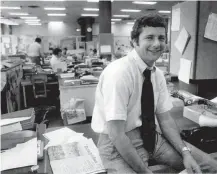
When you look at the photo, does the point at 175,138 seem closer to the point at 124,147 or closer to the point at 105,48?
the point at 124,147

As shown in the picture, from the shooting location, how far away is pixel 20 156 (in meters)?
1.06

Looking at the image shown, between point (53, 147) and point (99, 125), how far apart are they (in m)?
0.29

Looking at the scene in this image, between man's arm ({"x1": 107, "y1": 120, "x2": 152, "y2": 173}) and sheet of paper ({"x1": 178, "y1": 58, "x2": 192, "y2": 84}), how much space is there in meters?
0.78

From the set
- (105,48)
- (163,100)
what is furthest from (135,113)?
(105,48)

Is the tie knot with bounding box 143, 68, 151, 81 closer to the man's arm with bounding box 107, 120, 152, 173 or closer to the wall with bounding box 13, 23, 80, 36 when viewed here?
the man's arm with bounding box 107, 120, 152, 173

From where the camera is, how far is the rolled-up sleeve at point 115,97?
3.60 feet

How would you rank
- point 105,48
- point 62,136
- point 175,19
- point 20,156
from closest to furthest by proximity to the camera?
1. point 20,156
2. point 62,136
3. point 175,19
4. point 105,48

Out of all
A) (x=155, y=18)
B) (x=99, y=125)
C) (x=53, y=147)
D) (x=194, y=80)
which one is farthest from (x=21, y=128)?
(x=194, y=80)

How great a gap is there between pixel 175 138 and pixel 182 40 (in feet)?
2.53

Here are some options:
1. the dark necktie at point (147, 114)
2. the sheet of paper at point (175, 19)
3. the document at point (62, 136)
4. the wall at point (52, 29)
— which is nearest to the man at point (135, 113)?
the dark necktie at point (147, 114)

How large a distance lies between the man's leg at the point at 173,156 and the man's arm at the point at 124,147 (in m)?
0.24

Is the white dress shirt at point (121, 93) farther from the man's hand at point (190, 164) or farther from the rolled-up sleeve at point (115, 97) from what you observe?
the man's hand at point (190, 164)

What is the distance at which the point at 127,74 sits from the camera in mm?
1179

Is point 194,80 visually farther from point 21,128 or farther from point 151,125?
point 21,128
